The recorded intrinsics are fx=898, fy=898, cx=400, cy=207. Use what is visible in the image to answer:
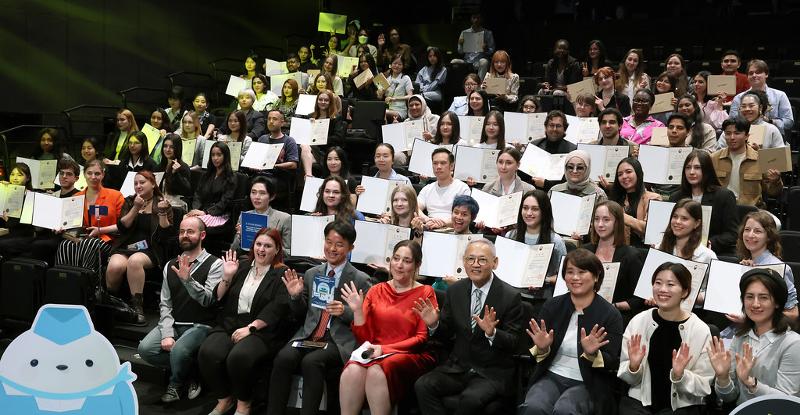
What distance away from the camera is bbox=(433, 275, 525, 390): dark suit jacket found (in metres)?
5.19

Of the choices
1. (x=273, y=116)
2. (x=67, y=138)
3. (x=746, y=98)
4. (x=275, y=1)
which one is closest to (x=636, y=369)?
(x=746, y=98)

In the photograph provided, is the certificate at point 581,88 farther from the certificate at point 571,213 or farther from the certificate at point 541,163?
the certificate at point 571,213

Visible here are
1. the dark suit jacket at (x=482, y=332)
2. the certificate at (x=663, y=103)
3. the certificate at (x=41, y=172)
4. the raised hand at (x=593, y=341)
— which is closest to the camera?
the raised hand at (x=593, y=341)

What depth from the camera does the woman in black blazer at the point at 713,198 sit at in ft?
20.2

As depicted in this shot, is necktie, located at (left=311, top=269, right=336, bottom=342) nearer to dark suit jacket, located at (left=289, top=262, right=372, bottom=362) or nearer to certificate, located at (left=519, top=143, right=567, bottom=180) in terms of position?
Answer: dark suit jacket, located at (left=289, top=262, right=372, bottom=362)

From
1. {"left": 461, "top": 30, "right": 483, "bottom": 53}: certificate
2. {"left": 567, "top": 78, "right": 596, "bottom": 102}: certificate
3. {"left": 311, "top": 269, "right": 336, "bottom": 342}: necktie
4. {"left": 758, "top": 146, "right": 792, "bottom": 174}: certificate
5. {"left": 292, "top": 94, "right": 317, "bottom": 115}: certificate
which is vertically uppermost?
{"left": 461, "top": 30, "right": 483, "bottom": 53}: certificate

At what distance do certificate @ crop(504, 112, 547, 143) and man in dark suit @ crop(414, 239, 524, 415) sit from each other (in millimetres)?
3379

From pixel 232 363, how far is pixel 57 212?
9.41 feet

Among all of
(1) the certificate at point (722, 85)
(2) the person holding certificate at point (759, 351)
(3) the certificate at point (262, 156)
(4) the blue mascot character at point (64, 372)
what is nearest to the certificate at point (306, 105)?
(3) the certificate at point (262, 156)

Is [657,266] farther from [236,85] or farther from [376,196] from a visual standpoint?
[236,85]

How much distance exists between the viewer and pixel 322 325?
5.85 metres

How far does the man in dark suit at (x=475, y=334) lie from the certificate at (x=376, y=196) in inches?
77.7

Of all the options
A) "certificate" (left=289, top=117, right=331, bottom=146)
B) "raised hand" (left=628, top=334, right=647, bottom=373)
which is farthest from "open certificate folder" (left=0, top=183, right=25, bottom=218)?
"raised hand" (left=628, top=334, right=647, bottom=373)

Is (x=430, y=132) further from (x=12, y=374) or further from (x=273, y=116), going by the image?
(x=12, y=374)
